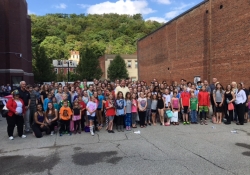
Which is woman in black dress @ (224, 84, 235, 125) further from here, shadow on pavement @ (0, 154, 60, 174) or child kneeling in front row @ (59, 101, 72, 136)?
shadow on pavement @ (0, 154, 60, 174)

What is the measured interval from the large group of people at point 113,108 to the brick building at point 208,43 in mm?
6522

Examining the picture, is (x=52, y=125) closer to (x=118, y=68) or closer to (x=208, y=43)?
(x=208, y=43)

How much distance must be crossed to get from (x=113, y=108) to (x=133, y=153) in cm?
299

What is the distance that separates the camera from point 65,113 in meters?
8.41

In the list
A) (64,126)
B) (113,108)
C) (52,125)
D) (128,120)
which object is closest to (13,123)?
(52,125)

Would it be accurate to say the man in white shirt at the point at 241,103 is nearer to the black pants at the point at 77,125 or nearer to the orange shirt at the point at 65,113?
the black pants at the point at 77,125

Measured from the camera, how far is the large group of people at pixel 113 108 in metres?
8.43

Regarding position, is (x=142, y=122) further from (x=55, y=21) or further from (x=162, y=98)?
(x=55, y=21)

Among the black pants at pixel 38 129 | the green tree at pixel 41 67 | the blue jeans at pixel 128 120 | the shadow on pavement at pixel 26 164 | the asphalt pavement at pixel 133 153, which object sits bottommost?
the shadow on pavement at pixel 26 164

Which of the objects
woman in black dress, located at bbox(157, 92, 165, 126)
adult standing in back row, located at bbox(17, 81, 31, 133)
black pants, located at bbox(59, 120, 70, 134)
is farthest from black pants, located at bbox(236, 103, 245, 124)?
adult standing in back row, located at bbox(17, 81, 31, 133)

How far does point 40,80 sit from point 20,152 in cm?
3317

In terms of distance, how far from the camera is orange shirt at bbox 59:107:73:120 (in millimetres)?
8377

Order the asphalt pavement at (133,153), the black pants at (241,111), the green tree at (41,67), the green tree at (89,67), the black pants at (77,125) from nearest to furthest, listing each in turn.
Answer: the asphalt pavement at (133,153), the black pants at (77,125), the black pants at (241,111), the green tree at (41,67), the green tree at (89,67)

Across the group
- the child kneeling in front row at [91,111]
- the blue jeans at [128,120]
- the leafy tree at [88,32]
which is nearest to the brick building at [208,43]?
the blue jeans at [128,120]
